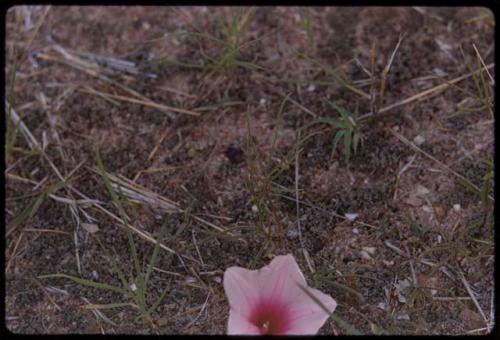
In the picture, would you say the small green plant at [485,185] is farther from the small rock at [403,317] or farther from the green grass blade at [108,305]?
the green grass blade at [108,305]

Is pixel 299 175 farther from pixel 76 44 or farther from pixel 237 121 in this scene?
pixel 76 44

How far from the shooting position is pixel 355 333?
1425mm

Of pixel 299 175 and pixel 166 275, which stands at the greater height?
pixel 299 175

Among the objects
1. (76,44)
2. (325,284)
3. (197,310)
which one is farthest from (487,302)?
(76,44)

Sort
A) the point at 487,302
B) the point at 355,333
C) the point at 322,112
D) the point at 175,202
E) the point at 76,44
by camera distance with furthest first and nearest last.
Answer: the point at 76,44, the point at 322,112, the point at 175,202, the point at 487,302, the point at 355,333

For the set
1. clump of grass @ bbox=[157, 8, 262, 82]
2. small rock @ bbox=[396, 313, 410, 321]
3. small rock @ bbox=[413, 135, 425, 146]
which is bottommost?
small rock @ bbox=[396, 313, 410, 321]

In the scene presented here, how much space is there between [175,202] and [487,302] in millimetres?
759

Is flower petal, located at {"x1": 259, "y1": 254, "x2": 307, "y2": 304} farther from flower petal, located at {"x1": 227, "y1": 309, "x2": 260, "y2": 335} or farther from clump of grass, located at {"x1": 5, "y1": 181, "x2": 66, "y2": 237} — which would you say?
clump of grass, located at {"x1": 5, "y1": 181, "x2": 66, "y2": 237}

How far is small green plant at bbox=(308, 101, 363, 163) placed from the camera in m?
1.77

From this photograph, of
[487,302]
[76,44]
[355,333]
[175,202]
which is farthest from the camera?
[76,44]

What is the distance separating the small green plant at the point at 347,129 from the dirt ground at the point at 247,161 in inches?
1.2

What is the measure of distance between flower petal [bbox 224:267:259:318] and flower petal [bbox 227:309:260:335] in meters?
0.01

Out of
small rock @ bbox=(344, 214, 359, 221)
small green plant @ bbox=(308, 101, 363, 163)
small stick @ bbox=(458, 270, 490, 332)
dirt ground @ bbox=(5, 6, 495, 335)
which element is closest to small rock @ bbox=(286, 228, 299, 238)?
dirt ground @ bbox=(5, 6, 495, 335)

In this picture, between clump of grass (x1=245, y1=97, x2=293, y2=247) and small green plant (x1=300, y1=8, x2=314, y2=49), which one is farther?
small green plant (x1=300, y1=8, x2=314, y2=49)
